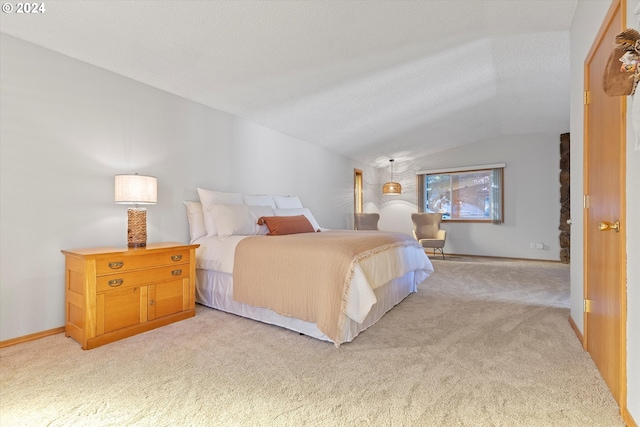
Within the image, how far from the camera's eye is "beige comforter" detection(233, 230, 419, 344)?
2158mm

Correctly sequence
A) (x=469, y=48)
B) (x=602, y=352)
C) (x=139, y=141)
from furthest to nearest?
(x=469, y=48) < (x=139, y=141) < (x=602, y=352)

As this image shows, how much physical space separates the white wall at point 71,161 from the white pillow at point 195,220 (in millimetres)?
83

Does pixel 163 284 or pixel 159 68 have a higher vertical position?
pixel 159 68

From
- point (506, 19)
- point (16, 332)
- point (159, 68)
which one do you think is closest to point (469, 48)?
point (506, 19)

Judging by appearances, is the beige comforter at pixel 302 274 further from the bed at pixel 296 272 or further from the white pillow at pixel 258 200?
the white pillow at pixel 258 200

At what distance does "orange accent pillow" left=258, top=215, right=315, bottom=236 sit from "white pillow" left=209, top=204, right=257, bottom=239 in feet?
0.52

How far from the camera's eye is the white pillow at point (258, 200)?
153 inches

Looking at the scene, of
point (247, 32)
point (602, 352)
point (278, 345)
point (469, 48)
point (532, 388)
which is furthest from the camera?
point (469, 48)

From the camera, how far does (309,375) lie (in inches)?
69.7

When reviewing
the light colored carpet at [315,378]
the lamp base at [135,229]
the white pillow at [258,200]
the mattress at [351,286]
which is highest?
the white pillow at [258,200]

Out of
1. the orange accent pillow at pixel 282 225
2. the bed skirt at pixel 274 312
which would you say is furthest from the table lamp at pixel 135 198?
the orange accent pillow at pixel 282 225

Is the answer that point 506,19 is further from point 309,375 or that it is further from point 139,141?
point 139,141

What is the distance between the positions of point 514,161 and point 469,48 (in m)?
4.04

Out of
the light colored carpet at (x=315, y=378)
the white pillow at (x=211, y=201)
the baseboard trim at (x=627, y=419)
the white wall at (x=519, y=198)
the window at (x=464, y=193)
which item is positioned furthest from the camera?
the window at (x=464, y=193)
